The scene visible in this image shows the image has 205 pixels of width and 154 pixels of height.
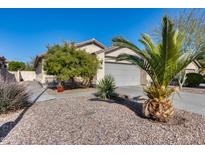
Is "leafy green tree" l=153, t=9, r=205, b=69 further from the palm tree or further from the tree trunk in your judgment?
the tree trunk

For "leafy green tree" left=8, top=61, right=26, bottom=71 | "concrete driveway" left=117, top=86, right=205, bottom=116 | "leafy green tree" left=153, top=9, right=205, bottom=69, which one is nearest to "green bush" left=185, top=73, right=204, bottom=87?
"leafy green tree" left=153, top=9, right=205, bottom=69

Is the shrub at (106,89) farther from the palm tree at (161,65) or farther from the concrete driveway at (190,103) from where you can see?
the palm tree at (161,65)

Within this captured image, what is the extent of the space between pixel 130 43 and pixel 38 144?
4.29m

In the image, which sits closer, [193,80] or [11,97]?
[11,97]

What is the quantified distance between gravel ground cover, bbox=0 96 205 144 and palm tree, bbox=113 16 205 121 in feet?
1.56

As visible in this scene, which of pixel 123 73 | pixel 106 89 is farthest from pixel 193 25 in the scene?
pixel 106 89

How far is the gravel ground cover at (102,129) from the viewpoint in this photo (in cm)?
420

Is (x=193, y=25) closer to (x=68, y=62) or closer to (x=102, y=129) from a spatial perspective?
(x=68, y=62)

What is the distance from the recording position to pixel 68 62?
1359cm

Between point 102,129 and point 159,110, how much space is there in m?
2.16

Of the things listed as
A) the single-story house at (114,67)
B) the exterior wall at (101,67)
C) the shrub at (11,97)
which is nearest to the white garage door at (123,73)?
the single-story house at (114,67)

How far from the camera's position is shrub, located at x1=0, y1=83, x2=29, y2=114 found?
694 centimetres
